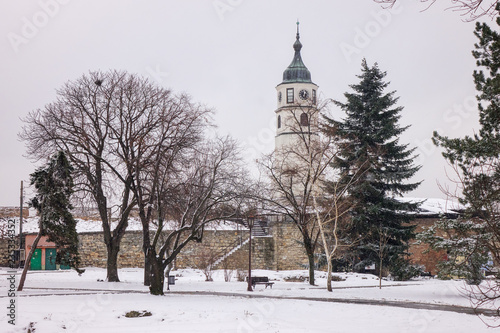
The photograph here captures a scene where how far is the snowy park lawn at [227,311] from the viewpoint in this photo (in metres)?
14.6

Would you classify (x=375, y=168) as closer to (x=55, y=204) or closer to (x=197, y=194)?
(x=197, y=194)

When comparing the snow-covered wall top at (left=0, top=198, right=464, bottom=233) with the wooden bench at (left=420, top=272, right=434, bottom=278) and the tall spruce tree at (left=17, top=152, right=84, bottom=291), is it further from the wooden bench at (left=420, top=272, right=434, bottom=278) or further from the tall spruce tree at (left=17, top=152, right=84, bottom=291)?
the tall spruce tree at (left=17, top=152, right=84, bottom=291)

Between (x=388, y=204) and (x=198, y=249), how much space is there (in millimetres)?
13408

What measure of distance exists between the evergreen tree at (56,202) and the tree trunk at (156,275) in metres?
3.35

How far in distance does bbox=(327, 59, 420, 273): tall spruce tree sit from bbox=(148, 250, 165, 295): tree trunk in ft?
42.8

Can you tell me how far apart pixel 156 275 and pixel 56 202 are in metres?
4.96

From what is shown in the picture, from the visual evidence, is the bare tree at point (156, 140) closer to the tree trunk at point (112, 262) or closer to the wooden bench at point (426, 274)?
the tree trunk at point (112, 262)

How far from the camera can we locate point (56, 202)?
68.6ft

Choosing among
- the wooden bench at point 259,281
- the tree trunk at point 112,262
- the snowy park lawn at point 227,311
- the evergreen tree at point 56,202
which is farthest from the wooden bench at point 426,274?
the evergreen tree at point 56,202

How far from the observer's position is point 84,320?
15.1m

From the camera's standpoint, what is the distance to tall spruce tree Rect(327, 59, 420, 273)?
30.1 meters

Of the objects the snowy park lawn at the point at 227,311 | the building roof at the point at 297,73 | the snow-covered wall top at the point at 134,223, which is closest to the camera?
the snowy park lawn at the point at 227,311

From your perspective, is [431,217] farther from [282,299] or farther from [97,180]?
[97,180]

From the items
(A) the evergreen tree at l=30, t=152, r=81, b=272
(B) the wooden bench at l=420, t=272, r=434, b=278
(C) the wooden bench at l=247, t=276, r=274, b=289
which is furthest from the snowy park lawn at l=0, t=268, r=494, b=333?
(B) the wooden bench at l=420, t=272, r=434, b=278
